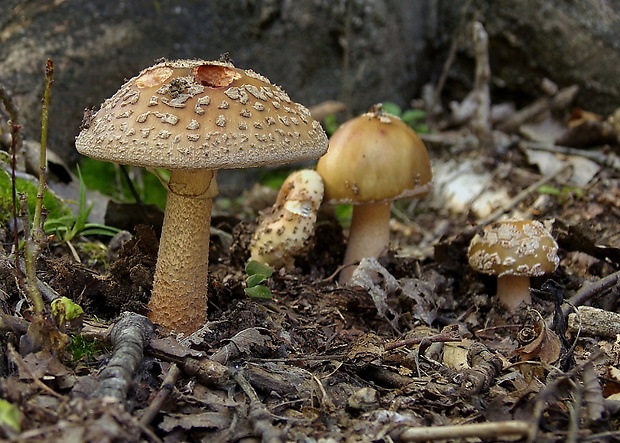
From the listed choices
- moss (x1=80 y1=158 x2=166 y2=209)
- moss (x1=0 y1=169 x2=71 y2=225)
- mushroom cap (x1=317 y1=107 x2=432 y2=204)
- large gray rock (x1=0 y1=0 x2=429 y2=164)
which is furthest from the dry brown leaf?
large gray rock (x1=0 y1=0 x2=429 y2=164)

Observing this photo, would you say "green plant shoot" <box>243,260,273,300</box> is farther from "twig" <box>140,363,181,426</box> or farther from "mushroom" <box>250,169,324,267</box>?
"twig" <box>140,363,181,426</box>

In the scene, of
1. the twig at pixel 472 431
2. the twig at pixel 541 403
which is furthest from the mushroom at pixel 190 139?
the twig at pixel 541 403

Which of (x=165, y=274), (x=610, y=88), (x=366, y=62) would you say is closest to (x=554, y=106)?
(x=610, y=88)

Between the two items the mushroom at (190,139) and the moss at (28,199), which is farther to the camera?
the moss at (28,199)

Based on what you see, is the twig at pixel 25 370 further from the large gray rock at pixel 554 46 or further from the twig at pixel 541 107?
the large gray rock at pixel 554 46

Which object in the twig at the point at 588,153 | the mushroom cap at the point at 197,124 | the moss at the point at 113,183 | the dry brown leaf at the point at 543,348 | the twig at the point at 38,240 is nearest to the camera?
the twig at the point at 38,240

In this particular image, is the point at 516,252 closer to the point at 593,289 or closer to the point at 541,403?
the point at 593,289

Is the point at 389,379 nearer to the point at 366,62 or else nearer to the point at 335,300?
the point at 335,300
